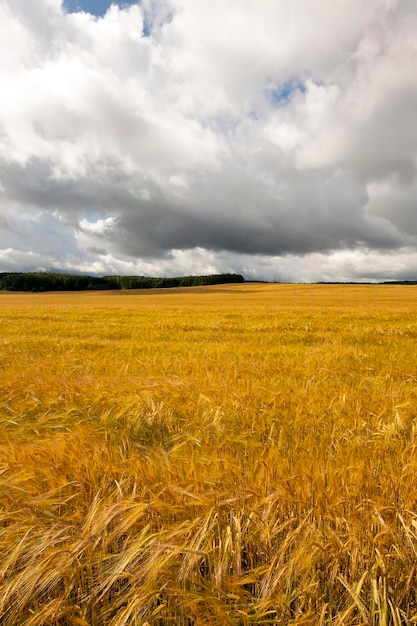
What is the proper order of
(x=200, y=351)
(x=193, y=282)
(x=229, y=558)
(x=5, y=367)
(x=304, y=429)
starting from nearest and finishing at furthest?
(x=229, y=558) < (x=304, y=429) < (x=5, y=367) < (x=200, y=351) < (x=193, y=282)

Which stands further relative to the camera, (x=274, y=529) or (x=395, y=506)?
(x=395, y=506)

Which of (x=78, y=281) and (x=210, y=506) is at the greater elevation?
(x=78, y=281)

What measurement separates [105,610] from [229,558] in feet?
2.05

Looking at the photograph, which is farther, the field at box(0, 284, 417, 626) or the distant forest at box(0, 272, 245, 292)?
the distant forest at box(0, 272, 245, 292)

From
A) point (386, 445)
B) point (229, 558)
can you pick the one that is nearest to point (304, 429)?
point (386, 445)

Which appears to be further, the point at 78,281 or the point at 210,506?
the point at 78,281

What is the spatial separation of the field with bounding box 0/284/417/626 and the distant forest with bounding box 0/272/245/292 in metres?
180

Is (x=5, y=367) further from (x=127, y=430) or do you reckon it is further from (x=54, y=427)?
(x=127, y=430)

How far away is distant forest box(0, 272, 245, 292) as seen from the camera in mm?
163125

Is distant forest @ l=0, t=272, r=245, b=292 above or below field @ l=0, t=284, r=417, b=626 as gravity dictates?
above

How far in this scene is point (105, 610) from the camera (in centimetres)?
135

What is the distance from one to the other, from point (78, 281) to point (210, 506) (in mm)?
189066

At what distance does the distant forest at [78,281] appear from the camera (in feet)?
535

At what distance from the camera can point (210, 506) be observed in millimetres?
1856
